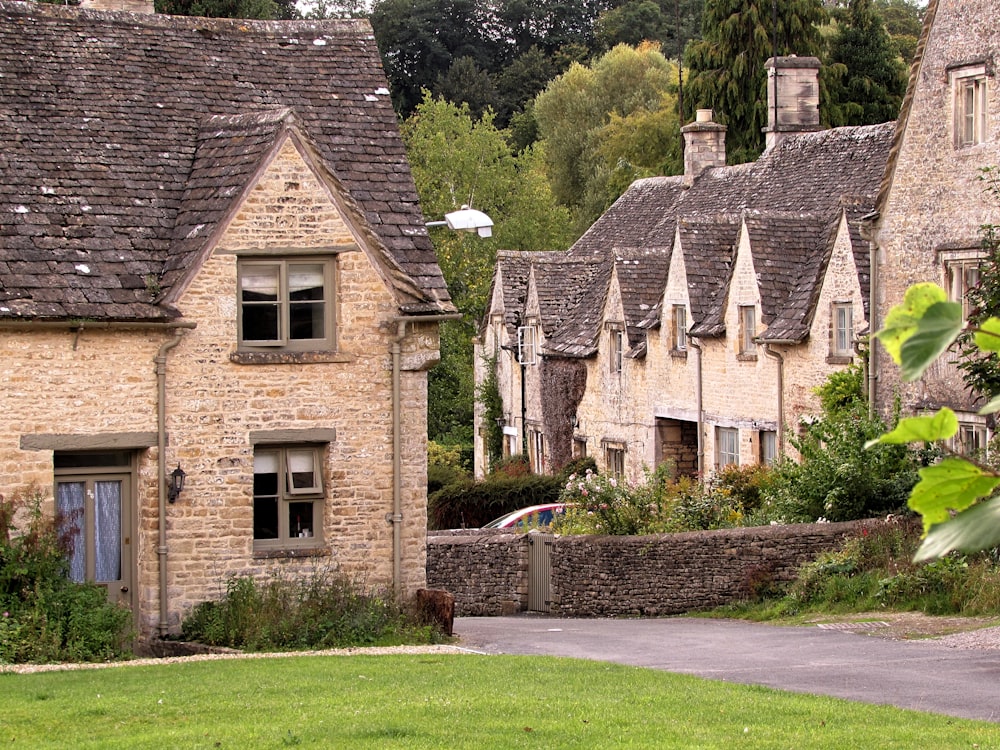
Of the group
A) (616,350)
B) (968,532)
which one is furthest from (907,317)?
(616,350)

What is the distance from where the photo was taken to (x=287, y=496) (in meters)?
20.3

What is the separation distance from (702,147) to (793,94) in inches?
116

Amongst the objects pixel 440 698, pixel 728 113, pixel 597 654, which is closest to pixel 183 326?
pixel 597 654

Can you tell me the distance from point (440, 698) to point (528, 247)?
49023 millimetres

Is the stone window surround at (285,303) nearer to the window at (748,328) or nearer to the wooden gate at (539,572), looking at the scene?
the wooden gate at (539,572)

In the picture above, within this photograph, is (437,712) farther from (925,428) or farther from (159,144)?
(159,144)

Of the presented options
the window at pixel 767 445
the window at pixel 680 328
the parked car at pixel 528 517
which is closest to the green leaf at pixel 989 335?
the parked car at pixel 528 517

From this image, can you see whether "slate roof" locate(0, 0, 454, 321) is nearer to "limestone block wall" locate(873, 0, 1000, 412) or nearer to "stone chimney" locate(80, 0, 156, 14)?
"stone chimney" locate(80, 0, 156, 14)

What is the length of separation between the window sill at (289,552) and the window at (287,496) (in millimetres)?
163

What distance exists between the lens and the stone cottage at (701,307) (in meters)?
31.2

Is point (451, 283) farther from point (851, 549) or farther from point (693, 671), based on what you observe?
point (693, 671)

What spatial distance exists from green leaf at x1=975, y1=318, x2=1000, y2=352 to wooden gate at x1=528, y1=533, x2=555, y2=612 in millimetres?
23845

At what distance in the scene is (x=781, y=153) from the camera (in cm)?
4016

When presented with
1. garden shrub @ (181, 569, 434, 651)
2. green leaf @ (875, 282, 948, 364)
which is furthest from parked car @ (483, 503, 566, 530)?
green leaf @ (875, 282, 948, 364)
